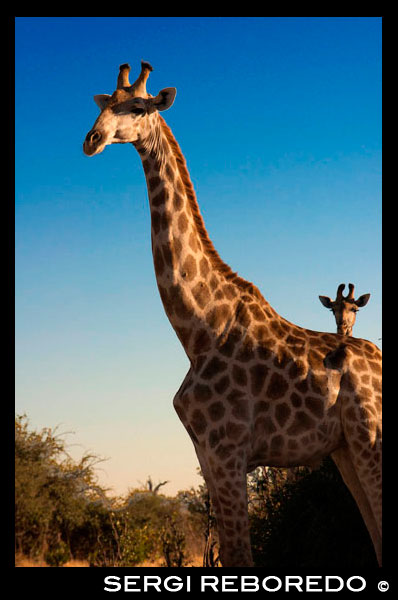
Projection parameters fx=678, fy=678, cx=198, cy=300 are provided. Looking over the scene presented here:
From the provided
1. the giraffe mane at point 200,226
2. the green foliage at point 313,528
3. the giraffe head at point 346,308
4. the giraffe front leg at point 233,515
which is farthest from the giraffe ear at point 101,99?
the giraffe head at point 346,308

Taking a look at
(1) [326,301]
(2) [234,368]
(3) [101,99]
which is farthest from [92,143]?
(1) [326,301]

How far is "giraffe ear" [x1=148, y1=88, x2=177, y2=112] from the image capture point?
705cm

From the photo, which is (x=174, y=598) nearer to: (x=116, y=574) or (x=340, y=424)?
(x=116, y=574)

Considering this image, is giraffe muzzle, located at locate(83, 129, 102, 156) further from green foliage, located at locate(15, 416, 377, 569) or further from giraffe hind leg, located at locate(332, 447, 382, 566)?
green foliage, located at locate(15, 416, 377, 569)

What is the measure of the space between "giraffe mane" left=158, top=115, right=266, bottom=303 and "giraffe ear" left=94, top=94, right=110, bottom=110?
66 centimetres

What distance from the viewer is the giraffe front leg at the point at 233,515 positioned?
253 inches

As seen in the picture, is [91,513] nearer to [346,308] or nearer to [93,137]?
[346,308]

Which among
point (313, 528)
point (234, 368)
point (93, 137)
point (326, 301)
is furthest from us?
point (326, 301)

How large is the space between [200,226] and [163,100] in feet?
4.63

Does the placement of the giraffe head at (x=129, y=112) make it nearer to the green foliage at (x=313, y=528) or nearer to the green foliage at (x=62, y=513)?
the green foliage at (x=313, y=528)

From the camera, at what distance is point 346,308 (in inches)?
534

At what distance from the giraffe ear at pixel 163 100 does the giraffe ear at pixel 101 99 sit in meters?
0.71

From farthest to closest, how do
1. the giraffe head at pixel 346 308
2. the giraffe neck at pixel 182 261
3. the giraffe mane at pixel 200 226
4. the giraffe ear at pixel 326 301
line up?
the giraffe ear at pixel 326 301, the giraffe head at pixel 346 308, the giraffe mane at pixel 200 226, the giraffe neck at pixel 182 261
